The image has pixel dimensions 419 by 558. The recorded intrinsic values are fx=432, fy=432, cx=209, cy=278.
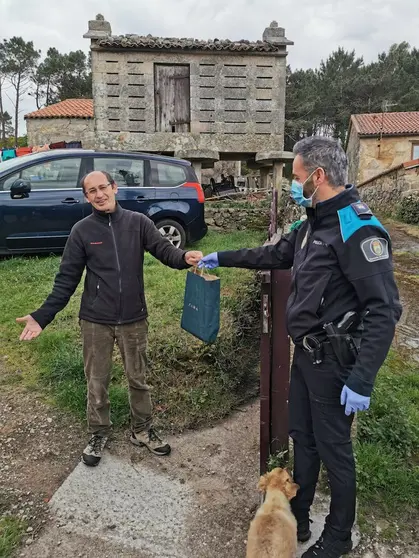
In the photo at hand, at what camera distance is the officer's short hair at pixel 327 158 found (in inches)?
74.6

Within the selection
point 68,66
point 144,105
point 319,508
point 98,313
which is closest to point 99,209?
point 98,313

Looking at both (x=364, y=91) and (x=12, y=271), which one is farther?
(x=364, y=91)

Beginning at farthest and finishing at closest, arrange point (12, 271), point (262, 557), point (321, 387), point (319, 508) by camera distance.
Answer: point (12, 271)
point (319, 508)
point (321, 387)
point (262, 557)

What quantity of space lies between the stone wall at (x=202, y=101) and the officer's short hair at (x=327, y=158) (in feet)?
35.6

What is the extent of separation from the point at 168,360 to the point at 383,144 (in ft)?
86.6

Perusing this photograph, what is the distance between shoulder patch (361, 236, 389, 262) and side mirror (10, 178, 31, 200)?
20.3 feet

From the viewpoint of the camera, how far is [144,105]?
1273cm

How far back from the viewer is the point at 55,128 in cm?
2655

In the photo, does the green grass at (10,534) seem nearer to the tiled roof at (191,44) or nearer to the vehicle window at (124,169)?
the vehicle window at (124,169)

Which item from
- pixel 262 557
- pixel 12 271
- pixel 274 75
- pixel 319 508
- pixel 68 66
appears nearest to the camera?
pixel 262 557

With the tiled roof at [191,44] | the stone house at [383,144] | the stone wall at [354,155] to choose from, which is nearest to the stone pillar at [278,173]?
the tiled roof at [191,44]

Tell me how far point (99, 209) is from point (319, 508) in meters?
2.18

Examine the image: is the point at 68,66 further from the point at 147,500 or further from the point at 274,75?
the point at 147,500

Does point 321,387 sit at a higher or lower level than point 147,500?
higher
